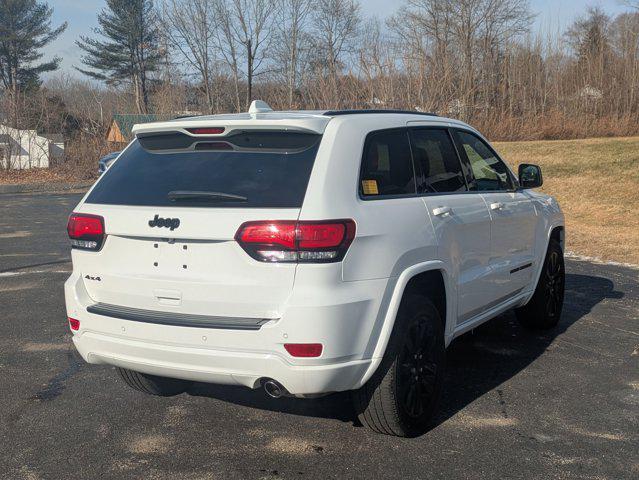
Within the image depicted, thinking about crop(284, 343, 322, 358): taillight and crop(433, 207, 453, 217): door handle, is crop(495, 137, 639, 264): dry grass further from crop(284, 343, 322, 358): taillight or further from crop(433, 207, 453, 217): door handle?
crop(284, 343, 322, 358): taillight

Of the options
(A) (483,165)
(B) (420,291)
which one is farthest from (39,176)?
(B) (420,291)

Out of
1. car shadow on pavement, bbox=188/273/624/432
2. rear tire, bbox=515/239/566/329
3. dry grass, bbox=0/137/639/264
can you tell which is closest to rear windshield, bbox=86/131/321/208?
car shadow on pavement, bbox=188/273/624/432

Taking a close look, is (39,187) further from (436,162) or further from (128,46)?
(128,46)

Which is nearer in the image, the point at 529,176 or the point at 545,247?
the point at 529,176

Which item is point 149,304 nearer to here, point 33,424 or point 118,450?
point 118,450

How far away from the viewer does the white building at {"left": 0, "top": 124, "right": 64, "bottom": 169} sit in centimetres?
2906

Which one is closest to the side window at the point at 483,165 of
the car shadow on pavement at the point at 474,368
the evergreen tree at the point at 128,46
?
the car shadow on pavement at the point at 474,368

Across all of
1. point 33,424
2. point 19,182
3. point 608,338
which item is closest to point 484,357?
point 608,338

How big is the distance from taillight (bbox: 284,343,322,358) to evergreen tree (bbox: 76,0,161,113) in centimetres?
6054

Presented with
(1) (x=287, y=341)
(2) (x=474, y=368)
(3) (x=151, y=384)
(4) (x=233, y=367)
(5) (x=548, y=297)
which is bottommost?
(2) (x=474, y=368)

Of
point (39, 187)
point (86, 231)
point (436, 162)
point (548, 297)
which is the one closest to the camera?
point (86, 231)

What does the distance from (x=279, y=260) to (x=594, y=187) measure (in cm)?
1593

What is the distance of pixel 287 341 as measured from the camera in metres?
3.45

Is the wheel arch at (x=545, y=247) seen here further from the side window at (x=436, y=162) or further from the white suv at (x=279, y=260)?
the white suv at (x=279, y=260)
